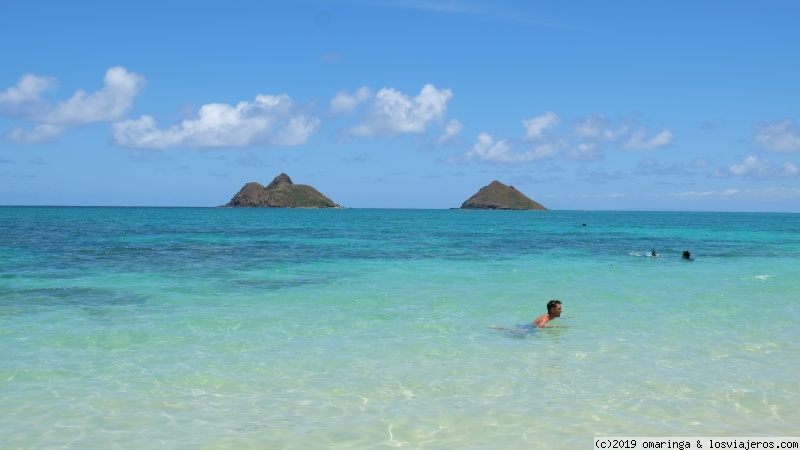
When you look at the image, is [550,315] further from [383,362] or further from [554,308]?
[383,362]

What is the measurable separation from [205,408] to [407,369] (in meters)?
4.04

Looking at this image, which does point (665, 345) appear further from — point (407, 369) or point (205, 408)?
point (205, 408)

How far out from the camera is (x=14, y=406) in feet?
31.7

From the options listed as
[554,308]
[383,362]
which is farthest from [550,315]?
[383,362]

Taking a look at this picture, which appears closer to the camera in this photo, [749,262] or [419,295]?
[419,295]

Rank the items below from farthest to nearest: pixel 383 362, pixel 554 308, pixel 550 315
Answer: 1. pixel 550 315
2. pixel 554 308
3. pixel 383 362

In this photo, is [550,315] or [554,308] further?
[550,315]

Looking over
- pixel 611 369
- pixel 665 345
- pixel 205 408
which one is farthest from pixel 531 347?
pixel 205 408

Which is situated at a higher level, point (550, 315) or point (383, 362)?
point (550, 315)

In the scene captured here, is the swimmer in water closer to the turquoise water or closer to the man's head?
the man's head

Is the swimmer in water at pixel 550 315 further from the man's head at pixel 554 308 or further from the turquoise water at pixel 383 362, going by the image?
the turquoise water at pixel 383 362

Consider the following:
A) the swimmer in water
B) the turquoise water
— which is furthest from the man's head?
the turquoise water

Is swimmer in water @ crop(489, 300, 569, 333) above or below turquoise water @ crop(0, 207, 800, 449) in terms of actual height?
above

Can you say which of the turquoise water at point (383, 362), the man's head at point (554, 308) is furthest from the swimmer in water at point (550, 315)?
the turquoise water at point (383, 362)
